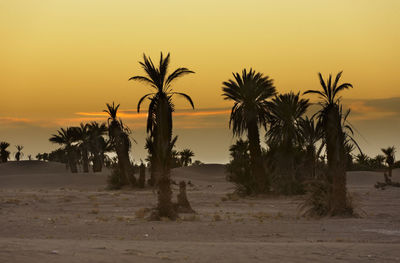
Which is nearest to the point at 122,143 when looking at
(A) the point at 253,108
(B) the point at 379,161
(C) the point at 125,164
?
(C) the point at 125,164

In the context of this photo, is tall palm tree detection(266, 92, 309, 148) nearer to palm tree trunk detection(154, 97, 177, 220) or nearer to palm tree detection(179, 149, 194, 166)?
palm tree trunk detection(154, 97, 177, 220)

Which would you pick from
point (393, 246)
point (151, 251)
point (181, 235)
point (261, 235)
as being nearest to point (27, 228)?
point (181, 235)

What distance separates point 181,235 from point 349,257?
7.90 metres

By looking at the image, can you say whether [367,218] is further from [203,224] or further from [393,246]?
[393,246]

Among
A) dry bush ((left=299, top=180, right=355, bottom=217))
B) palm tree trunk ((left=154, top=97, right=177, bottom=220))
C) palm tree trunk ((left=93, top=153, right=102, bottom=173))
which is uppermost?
palm tree trunk ((left=93, top=153, right=102, bottom=173))

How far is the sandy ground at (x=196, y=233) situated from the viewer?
1520 cm

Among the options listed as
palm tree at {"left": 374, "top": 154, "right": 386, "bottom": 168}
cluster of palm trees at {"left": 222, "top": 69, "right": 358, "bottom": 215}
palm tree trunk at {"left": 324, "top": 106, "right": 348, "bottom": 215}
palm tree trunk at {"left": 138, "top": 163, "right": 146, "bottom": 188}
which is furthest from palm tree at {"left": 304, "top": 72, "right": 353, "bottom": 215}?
palm tree at {"left": 374, "top": 154, "right": 386, "bottom": 168}

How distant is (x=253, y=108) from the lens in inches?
1927

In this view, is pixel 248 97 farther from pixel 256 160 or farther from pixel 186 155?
pixel 186 155

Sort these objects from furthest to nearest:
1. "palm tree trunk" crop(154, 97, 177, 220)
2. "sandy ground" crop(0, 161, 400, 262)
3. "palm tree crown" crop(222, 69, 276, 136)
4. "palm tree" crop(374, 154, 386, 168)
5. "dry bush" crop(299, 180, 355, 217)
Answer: "palm tree" crop(374, 154, 386, 168), "palm tree crown" crop(222, 69, 276, 136), "dry bush" crop(299, 180, 355, 217), "palm tree trunk" crop(154, 97, 177, 220), "sandy ground" crop(0, 161, 400, 262)

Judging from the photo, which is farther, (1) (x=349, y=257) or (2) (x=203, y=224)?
(2) (x=203, y=224)

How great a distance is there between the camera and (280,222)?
90.1ft

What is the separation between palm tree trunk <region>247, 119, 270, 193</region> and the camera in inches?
1934

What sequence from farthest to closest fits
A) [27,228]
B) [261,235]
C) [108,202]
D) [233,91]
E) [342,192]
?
[233,91] < [108,202] < [342,192] < [27,228] < [261,235]
